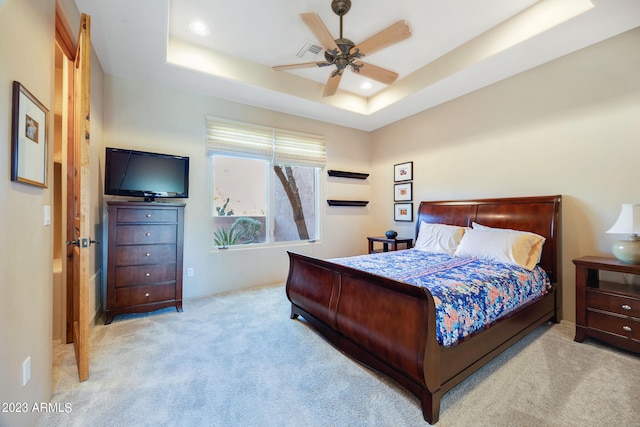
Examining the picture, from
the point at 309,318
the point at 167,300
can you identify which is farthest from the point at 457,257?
the point at 167,300

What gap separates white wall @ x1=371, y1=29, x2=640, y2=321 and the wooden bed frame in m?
0.23

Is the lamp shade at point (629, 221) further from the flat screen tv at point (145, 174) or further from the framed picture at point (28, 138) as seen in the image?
the flat screen tv at point (145, 174)

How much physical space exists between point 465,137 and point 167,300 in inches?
174

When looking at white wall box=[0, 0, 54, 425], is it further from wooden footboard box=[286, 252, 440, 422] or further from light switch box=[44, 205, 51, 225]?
wooden footboard box=[286, 252, 440, 422]

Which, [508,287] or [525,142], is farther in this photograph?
[525,142]

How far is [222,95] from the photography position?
379 cm

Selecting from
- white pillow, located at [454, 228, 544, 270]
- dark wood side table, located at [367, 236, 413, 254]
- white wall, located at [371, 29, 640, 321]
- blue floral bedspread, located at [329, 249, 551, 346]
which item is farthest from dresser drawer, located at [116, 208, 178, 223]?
white wall, located at [371, 29, 640, 321]

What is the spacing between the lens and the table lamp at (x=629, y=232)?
2.25m

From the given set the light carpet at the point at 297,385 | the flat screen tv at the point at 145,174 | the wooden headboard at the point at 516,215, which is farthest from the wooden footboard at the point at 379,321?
the wooden headboard at the point at 516,215

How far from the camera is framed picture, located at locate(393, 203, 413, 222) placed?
460 centimetres

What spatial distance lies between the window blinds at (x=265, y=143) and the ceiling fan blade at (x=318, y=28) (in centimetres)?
195

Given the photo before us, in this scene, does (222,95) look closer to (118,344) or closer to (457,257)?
(118,344)

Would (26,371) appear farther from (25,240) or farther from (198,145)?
(198,145)

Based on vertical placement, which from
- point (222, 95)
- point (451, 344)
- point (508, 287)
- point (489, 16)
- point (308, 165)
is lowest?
point (451, 344)
